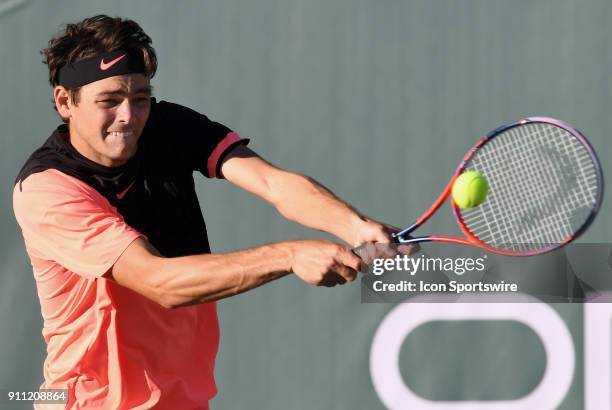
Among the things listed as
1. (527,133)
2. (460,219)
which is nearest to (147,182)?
(460,219)

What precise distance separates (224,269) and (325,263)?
26 cm

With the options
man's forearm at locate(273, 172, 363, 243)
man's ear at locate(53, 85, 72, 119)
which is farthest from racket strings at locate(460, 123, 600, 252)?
man's ear at locate(53, 85, 72, 119)

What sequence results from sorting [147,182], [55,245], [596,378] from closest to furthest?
[55,245]
[147,182]
[596,378]

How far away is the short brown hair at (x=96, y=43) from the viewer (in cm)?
296

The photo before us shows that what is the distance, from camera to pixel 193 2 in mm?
3920

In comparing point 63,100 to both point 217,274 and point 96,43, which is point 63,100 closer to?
point 96,43

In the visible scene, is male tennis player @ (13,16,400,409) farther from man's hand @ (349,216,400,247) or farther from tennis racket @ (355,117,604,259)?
tennis racket @ (355,117,604,259)

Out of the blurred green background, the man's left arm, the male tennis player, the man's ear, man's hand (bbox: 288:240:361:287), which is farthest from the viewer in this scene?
the blurred green background

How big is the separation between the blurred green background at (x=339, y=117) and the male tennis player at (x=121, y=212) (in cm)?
78

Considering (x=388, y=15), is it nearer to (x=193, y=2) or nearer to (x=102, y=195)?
(x=193, y=2)

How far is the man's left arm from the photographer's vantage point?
2.90 m

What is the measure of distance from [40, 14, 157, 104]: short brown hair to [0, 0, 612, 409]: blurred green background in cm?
84

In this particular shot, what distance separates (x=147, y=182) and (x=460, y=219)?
791 millimetres

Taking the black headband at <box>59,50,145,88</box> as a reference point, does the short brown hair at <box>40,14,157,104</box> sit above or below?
above
